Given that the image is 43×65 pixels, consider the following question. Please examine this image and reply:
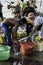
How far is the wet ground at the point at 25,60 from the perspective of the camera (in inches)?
210

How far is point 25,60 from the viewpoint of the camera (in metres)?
5.53

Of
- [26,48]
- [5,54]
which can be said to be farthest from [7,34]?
[5,54]

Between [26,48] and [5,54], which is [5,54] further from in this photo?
[26,48]

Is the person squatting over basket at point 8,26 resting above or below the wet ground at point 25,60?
above

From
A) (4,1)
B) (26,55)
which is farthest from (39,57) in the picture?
(4,1)

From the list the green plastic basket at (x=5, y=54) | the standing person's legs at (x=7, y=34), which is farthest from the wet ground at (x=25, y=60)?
Result: the standing person's legs at (x=7, y=34)

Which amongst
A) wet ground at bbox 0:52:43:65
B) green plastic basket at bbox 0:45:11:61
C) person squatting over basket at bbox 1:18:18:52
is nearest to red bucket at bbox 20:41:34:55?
wet ground at bbox 0:52:43:65

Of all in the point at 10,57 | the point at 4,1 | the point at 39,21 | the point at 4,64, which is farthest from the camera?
the point at 4,1

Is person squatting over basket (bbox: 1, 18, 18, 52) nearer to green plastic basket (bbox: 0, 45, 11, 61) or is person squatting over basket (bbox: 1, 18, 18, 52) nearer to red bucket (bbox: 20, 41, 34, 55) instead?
red bucket (bbox: 20, 41, 34, 55)

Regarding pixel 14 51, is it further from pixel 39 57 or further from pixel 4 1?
pixel 4 1

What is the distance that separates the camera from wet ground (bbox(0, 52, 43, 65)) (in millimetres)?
5332

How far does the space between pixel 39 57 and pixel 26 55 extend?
13.8 inches

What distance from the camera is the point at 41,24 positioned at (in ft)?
20.8

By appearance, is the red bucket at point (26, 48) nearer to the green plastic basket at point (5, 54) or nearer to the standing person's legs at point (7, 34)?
the standing person's legs at point (7, 34)
